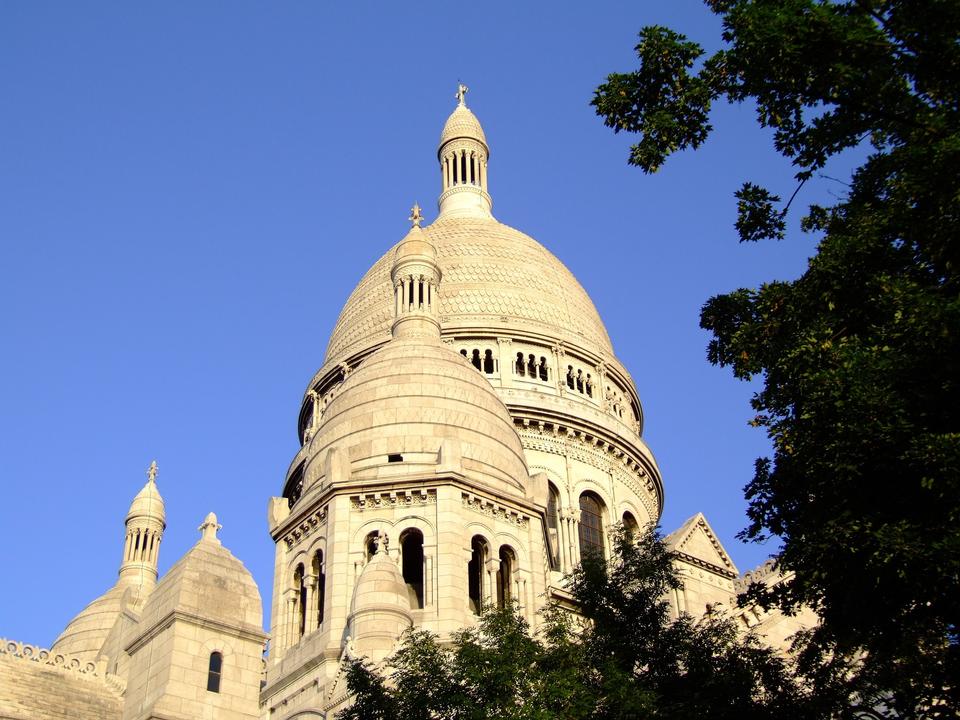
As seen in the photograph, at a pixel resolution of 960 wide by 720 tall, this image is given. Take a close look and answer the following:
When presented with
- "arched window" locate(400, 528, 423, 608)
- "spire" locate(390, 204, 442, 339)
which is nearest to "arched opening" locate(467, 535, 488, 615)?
"arched window" locate(400, 528, 423, 608)

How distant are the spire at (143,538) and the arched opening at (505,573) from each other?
19.0 m

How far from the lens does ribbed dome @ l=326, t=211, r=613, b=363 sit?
52938 millimetres

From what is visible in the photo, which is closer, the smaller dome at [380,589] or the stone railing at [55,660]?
the stone railing at [55,660]

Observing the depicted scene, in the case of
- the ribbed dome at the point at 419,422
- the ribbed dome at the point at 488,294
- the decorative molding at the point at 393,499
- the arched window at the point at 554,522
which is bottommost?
the decorative molding at the point at 393,499

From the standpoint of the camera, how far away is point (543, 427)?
1943 inches

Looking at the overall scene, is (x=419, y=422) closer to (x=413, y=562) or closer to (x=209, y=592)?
(x=413, y=562)

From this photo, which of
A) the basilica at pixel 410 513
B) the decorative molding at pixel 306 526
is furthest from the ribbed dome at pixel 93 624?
the decorative molding at pixel 306 526

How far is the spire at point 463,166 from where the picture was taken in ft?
210

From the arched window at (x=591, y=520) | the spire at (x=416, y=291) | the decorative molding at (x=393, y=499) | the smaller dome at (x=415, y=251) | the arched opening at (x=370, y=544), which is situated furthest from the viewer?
the arched window at (x=591, y=520)

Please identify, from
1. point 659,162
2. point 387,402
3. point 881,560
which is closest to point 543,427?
point 387,402

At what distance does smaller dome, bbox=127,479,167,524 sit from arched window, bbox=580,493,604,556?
15.7 m

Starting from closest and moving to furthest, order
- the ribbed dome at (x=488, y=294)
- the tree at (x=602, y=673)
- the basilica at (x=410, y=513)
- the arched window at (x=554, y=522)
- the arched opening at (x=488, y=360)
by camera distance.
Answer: the tree at (x=602, y=673) < the basilica at (x=410, y=513) < the arched window at (x=554, y=522) < the arched opening at (x=488, y=360) < the ribbed dome at (x=488, y=294)

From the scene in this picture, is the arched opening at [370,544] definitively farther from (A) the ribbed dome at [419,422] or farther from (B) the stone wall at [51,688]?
(B) the stone wall at [51,688]

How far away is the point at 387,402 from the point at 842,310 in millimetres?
19613
